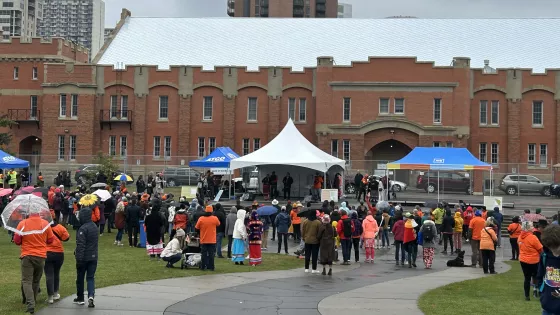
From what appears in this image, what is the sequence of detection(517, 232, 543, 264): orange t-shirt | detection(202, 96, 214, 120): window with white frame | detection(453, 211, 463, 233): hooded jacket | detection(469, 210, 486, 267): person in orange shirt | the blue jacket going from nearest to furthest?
the blue jacket → detection(517, 232, 543, 264): orange t-shirt → detection(469, 210, 486, 267): person in orange shirt → detection(453, 211, 463, 233): hooded jacket → detection(202, 96, 214, 120): window with white frame

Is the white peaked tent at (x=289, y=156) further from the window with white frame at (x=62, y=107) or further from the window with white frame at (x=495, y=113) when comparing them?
the window with white frame at (x=62, y=107)

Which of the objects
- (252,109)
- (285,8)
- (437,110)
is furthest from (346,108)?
(285,8)

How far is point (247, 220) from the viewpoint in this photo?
2259 cm

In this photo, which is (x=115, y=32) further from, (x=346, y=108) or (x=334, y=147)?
(x=334, y=147)

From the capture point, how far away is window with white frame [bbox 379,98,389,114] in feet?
170

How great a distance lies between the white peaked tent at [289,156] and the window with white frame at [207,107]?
1821cm

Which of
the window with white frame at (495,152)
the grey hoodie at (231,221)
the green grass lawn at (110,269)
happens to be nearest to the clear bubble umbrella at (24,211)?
the green grass lawn at (110,269)

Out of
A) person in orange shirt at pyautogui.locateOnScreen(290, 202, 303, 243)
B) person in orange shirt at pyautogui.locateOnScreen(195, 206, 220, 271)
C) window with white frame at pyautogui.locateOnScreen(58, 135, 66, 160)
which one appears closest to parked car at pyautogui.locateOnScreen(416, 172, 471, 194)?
person in orange shirt at pyautogui.locateOnScreen(290, 202, 303, 243)

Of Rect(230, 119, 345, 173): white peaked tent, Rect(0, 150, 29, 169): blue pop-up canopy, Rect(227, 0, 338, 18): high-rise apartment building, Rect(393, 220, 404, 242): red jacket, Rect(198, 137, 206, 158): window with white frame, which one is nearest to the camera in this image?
Rect(393, 220, 404, 242): red jacket

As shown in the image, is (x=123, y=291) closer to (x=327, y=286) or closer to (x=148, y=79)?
(x=327, y=286)

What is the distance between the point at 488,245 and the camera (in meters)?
19.4

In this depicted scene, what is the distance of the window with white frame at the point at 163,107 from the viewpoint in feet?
182

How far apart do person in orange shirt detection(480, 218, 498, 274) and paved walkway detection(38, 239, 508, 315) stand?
45 centimetres

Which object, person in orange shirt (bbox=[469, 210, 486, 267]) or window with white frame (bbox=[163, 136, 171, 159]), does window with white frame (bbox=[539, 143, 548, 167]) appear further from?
person in orange shirt (bbox=[469, 210, 486, 267])
